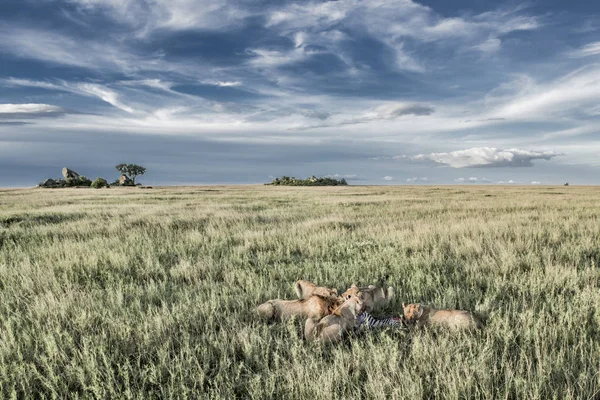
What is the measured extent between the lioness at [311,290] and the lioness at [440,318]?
0.72m

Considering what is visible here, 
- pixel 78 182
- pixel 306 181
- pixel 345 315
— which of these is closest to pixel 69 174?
pixel 78 182

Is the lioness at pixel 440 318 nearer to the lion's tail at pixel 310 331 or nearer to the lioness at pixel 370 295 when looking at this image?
the lioness at pixel 370 295

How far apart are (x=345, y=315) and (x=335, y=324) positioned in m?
0.15

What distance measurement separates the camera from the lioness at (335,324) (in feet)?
10.2

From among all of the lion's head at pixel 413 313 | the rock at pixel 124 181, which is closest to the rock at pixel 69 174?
the rock at pixel 124 181

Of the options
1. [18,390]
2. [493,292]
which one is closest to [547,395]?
[493,292]

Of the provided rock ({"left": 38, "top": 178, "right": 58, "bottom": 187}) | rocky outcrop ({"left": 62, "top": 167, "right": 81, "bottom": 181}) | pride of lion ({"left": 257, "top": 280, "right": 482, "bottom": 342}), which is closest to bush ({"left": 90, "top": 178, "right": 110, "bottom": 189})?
rock ({"left": 38, "top": 178, "right": 58, "bottom": 187})

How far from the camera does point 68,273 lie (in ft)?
20.8

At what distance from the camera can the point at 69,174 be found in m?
97.3

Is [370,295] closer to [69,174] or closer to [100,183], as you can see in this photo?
[100,183]

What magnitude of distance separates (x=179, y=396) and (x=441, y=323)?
91.5 inches

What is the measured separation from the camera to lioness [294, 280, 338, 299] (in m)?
3.59

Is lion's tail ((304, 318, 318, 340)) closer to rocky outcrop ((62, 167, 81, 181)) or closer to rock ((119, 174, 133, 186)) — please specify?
rock ((119, 174, 133, 186))

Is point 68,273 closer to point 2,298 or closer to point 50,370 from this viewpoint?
point 2,298
